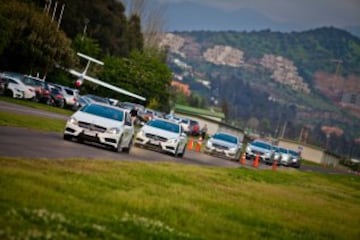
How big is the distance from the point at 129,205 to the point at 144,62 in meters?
88.4

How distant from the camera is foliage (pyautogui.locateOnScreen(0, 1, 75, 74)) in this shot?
62.0 m

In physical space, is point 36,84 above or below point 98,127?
above

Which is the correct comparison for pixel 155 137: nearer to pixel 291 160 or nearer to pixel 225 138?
pixel 225 138

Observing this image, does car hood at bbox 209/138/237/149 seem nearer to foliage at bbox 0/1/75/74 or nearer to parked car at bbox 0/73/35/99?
parked car at bbox 0/73/35/99

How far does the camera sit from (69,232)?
8281mm

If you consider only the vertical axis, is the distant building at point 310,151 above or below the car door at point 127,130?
above

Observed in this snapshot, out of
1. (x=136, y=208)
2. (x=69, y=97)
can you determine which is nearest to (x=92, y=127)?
(x=136, y=208)

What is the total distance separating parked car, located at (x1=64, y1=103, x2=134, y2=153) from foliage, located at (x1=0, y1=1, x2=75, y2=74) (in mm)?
33571

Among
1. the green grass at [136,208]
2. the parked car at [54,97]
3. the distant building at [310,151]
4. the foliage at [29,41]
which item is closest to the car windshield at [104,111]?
the green grass at [136,208]

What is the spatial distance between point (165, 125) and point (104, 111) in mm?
9098

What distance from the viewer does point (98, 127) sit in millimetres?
26062

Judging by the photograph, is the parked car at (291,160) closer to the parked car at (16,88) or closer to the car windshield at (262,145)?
the car windshield at (262,145)

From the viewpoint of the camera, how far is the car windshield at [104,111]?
89.6ft

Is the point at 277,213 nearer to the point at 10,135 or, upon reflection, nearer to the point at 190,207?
the point at 190,207
